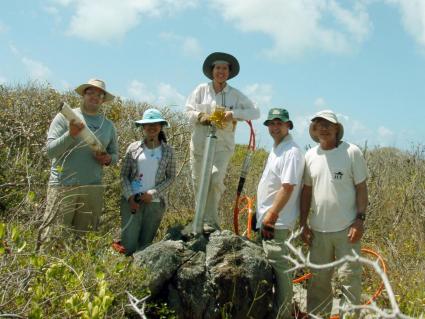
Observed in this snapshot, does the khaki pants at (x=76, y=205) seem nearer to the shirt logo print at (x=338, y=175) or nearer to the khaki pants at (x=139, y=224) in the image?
the khaki pants at (x=139, y=224)

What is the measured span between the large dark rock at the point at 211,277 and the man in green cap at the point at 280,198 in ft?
0.46

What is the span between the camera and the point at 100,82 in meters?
5.49

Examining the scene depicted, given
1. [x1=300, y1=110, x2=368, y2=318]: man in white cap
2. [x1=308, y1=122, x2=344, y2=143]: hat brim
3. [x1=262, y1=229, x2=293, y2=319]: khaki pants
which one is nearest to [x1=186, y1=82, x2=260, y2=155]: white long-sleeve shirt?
[x1=308, y1=122, x2=344, y2=143]: hat brim

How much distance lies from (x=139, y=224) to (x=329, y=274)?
1.96 metres

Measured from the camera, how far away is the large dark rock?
5.05 metres

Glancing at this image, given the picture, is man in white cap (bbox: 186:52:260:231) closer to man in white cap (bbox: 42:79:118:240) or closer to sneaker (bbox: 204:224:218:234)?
sneaker (bbox: 204:224:218:234)

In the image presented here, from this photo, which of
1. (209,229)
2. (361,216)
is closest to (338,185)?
(361,216)

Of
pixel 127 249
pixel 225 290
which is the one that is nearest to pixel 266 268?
pixel 225 290

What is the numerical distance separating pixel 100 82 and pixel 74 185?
3.54 ft

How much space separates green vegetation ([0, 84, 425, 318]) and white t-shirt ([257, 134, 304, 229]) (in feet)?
4.32

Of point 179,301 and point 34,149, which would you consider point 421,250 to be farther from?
point 34,149

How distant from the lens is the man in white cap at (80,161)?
5.13 meters

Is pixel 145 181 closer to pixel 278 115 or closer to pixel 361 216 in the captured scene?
pixel 278 115

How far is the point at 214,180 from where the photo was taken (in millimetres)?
5543
